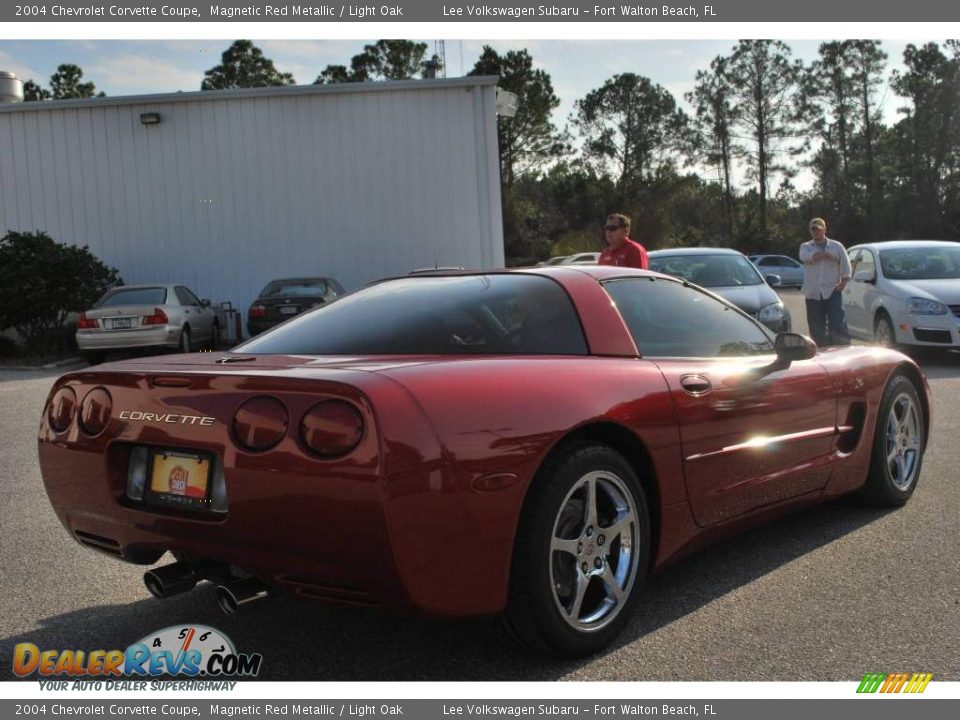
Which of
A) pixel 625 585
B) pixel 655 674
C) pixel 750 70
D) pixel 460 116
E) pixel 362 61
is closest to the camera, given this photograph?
pixel 655 674

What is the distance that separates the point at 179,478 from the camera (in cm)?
293

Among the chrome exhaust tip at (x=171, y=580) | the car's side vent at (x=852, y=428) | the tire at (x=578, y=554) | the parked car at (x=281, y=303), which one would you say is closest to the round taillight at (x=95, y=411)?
the chrome exhaust tip at (x=171, y=580)

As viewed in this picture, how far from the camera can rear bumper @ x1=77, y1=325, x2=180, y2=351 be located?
15.1 metres

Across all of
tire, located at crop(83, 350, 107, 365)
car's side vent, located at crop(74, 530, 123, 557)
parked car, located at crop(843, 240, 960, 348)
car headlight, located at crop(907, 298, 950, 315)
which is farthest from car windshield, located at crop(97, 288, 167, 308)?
car's side vent, located at crop(74, 530, 123, 557)

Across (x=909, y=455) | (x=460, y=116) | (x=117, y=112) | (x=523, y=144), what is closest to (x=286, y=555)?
(x=909, y=455)

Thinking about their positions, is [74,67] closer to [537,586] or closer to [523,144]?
[523,144]

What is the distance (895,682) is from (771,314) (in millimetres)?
7365

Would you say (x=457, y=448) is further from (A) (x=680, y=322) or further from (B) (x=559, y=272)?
(A) (x=680, y=322)

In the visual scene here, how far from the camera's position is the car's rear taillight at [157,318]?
1527cm

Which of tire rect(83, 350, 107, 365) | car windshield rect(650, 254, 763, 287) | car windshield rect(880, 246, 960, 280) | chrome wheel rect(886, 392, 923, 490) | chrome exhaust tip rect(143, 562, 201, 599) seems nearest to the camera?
chrome exhaust tip rect(143, 562, 201, 599)

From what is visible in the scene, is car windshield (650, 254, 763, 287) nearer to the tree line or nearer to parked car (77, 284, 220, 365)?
parked car (77, 284, 220, 365)

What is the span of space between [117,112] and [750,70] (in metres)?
44.2

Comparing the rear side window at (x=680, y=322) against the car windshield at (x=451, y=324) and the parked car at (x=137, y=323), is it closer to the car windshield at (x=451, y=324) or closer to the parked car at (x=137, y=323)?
the car windshield at (x=451, y=324)

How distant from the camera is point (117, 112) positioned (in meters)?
20.6
